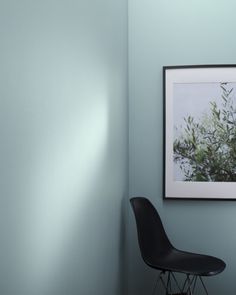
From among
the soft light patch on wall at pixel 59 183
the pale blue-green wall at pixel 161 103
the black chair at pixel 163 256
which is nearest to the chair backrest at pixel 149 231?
the black chair at pixel 163 256

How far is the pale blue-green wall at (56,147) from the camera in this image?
873mm

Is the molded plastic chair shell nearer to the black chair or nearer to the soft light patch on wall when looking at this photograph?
the black chair

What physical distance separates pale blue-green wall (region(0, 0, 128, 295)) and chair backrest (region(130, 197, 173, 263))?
27cm

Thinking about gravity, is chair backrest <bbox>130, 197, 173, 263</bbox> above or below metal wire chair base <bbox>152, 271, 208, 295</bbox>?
above

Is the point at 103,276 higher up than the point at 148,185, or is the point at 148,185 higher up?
the point at 148,185

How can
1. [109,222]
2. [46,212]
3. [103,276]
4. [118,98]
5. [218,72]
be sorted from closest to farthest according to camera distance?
[46,212], [103,276], [109,222], [118,98], [218,72]

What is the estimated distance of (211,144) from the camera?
274 cm

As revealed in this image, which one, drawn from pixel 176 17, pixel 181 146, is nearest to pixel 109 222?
pixel 181 146

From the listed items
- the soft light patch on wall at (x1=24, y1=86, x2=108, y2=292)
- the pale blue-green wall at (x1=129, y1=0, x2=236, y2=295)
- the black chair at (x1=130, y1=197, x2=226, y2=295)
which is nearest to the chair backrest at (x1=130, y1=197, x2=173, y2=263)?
the black chair at (x1=130, y1=197, x2=226, y2=295)

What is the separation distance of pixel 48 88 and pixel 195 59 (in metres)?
1.89

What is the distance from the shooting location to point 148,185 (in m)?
2.82

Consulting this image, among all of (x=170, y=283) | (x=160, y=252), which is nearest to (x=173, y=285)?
(x=170, y=283)

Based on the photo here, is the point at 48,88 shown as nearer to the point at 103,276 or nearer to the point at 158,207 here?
the point at 103,276

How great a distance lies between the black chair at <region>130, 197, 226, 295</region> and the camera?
2150 millimetres
